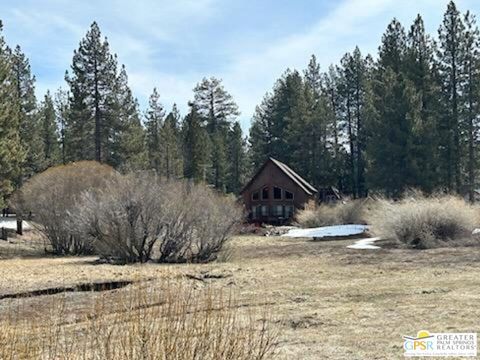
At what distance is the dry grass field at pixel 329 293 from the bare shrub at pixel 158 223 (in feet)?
4.34

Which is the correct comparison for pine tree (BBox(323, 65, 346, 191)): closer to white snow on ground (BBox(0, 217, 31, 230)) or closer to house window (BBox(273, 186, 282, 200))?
house window (BBox(273, 186, 282, 200))

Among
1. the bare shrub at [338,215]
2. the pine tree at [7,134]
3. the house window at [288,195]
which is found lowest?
the bare shrub at [338,215]

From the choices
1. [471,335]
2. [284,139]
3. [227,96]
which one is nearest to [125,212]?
[471,335]

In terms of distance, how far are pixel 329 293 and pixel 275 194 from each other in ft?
127

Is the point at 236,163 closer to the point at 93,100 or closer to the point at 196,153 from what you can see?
the point at 196,153

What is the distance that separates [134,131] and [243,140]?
25720 mm

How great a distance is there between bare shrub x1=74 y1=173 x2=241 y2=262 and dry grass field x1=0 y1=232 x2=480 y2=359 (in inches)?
52.0

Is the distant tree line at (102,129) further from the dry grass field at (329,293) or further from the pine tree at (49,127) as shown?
the dry grass field at (329,293)

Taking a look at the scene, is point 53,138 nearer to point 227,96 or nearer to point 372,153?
point 227,96

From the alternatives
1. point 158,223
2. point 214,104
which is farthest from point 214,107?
point 158,223

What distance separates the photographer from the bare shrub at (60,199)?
2711cm

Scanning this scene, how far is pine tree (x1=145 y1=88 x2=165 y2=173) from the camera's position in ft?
212

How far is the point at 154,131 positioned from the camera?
69.1 metres

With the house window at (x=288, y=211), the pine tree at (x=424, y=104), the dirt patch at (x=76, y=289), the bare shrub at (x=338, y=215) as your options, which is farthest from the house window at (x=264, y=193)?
the dirt patch at (x=76, y=289)
